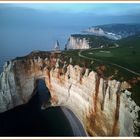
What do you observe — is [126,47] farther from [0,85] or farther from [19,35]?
[0,85]

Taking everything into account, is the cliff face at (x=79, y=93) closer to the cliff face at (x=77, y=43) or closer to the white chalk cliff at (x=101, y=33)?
the cliff face at (x=77, y=43)

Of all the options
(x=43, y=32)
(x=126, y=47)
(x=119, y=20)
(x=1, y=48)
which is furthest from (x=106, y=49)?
(x=1, y=48)

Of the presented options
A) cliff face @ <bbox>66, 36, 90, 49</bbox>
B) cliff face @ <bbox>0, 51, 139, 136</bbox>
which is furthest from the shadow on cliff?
cliff face @ <bbox>66, 36, 90, 49</bbox>

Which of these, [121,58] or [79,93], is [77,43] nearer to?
[79,93]

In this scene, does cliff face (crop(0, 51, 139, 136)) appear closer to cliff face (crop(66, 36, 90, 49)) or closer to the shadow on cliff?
the shadow on cliff

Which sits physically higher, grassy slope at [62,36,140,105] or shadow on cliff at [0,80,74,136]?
grassy slope at [62,36,140,105]

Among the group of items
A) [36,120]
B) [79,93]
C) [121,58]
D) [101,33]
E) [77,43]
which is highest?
[101,33]

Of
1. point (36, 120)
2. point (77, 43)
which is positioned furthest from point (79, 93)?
point (36, 120)
